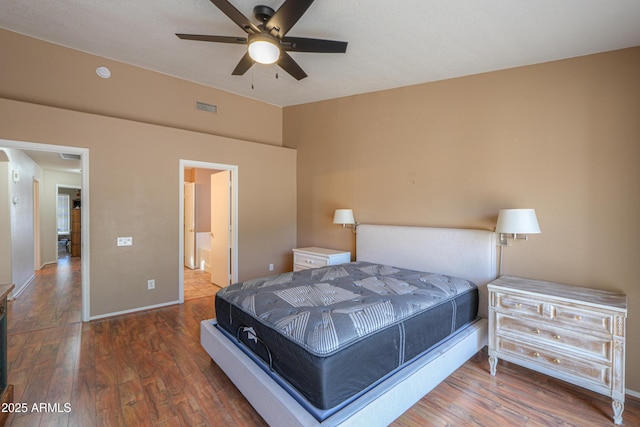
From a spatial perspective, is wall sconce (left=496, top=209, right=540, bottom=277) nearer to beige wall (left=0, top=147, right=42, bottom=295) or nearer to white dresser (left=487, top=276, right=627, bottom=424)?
white dresser (left=487, top=276, right=627, bottom=424)

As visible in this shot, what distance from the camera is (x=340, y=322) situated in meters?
1.83

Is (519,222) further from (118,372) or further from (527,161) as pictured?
(118,372)

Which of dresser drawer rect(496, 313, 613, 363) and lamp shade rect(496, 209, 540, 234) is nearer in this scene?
dresser drawer rect(496, 313, 613, 363)

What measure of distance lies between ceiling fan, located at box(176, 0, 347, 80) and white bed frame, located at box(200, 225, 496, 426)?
236 cm

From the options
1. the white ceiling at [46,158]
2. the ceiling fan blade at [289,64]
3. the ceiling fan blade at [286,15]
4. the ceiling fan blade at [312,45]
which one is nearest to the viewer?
the ceiling fan blade at [286,15]

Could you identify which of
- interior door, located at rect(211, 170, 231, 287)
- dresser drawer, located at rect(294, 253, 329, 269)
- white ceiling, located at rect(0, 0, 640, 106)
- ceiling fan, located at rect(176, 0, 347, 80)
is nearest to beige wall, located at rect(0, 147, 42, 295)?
white ceiling, located at rect(0, 0, 640, 106)

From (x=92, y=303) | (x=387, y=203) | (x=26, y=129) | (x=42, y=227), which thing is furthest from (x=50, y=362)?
(x=42, y=227)

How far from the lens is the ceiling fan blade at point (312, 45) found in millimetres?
2369

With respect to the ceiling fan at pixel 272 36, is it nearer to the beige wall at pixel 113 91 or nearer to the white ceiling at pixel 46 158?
the beige wall at pixel 113 91

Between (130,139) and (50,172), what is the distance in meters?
6.30

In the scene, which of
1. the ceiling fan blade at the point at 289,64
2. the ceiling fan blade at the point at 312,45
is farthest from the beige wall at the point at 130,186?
the ceiling fan blade at the point at 312,45

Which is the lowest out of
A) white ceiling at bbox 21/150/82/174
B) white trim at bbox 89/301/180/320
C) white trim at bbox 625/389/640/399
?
white trim at bbox 625/389/640/399

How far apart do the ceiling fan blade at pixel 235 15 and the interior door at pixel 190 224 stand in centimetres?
520

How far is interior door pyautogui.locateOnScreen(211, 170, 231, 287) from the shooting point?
4.85 meters
